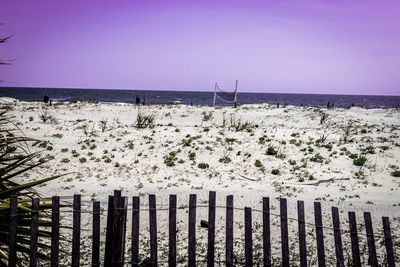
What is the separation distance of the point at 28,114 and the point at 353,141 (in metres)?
19.6

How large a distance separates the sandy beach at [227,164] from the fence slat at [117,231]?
6.81 feet

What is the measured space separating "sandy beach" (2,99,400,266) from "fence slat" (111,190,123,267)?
2.08 meters

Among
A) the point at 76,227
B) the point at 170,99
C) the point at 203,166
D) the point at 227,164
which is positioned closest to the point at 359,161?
the point at 227,164

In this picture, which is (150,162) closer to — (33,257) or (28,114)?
(33,257)

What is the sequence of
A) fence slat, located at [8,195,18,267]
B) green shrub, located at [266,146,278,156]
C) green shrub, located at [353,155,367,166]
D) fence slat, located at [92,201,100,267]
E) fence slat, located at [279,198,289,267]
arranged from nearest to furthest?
fence slat, located at [8,195,18,267], fence slat, located at [92,201,100,267], fence slat, located at [279,198,289,267], green shrub, located at [353,155,367,166], green shrub, located at [266,146,278,156]

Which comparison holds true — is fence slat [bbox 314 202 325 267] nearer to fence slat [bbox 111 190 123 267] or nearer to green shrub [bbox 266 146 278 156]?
fence slat [bbox 111 190 123 267]

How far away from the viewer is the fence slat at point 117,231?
467cm

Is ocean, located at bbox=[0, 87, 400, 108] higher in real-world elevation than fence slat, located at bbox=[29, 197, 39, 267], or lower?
higher

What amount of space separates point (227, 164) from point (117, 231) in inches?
327

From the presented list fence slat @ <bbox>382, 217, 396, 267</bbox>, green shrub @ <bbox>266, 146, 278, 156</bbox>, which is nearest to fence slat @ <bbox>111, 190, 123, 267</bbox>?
fence slat @ <bbox>382, 217, 396, 267</bbox>

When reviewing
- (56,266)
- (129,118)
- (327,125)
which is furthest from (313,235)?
(129,118)

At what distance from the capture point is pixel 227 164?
12.7 m

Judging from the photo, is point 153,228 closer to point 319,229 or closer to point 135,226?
point 135,226

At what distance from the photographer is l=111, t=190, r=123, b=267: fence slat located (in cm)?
467
